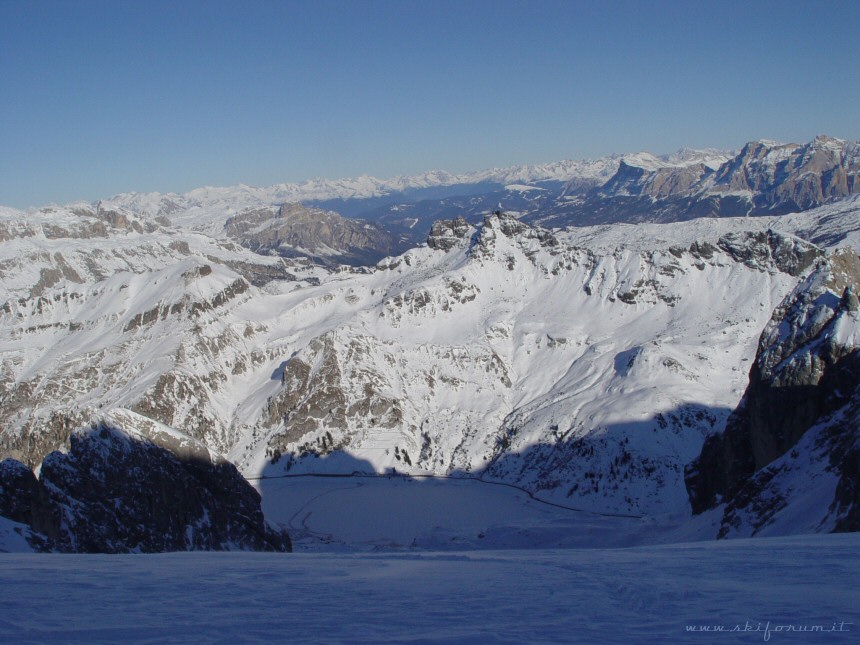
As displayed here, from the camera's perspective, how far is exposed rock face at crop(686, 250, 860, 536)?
47.3 metres

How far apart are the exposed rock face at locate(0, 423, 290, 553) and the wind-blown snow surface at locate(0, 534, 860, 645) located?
29.6 m

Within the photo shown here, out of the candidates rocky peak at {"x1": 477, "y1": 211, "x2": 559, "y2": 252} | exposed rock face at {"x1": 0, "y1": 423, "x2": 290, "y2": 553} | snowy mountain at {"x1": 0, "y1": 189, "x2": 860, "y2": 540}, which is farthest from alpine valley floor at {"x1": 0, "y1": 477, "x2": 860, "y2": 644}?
rocky peak at {"x1": 477, "y1": 211, "x2": 559, "y2": 252}

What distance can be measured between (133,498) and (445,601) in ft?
150

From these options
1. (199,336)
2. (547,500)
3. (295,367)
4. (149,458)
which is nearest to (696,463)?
(547,500)

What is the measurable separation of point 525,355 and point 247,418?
187 feet

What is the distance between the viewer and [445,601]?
13.1 metres

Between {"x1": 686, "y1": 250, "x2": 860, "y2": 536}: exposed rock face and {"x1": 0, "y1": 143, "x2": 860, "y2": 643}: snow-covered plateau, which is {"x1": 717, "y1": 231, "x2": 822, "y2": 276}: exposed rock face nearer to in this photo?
{"x1": 0, "y1": 143, "x2": 860, "y2": 643}: snow-covered plateau

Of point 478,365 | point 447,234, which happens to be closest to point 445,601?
point 478,365

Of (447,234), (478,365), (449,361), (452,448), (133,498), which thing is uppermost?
(447,234)

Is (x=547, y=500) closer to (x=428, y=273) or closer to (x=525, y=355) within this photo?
(x=525, y=355)

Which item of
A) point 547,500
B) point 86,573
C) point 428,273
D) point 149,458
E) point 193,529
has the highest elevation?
point 428,273

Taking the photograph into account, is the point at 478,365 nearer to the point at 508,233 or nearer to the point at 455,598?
the point at 508,233

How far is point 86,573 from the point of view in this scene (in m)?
16.4

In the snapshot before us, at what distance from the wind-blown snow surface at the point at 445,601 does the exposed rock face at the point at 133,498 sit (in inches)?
1167
